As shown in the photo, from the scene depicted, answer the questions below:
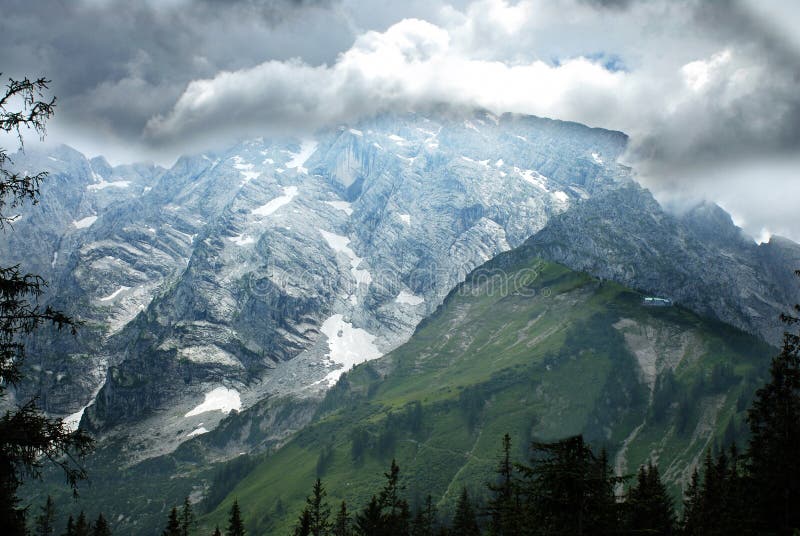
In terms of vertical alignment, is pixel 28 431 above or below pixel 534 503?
above

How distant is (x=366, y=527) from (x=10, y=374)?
147ft

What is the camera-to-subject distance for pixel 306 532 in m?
69.6

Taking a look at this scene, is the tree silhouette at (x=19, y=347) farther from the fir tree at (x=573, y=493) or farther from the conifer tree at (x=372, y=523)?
the conifer tree at (x=372, y=523)

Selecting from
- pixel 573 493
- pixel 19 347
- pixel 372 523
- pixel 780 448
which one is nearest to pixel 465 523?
pixel 372 523

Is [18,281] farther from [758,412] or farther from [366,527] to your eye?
[366,527]

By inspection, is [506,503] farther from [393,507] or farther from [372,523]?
[372,523]

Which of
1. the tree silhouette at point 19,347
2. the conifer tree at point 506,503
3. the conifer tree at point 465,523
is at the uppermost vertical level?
the tree silhouette at point 19,347

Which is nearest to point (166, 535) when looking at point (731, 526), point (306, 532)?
point (306, 532)

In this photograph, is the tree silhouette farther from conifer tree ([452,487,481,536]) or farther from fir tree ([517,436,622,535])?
conifer tree ([452,487,481,536])

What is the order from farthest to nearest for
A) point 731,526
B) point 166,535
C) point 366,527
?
1. point 166,535
2. point 366,527
3. point 731,526

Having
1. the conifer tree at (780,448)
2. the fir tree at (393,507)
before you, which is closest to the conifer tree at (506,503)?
the fir tree at (393,507)

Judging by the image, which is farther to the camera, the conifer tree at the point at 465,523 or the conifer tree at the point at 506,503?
the conifer tree at the point at 465,523

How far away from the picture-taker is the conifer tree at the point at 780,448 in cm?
3881

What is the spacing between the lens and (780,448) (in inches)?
1575
